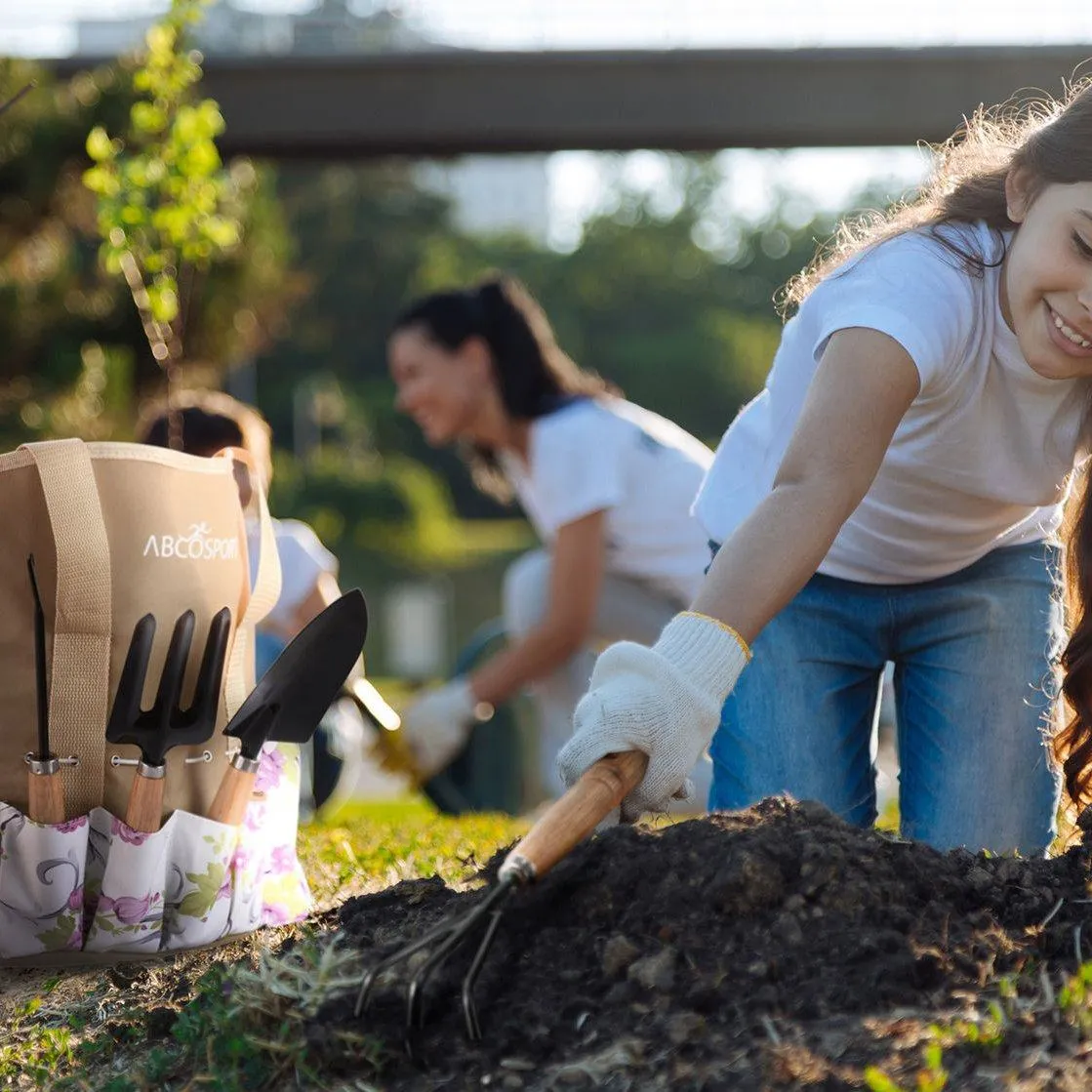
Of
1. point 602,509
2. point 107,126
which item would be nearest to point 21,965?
point 602,509

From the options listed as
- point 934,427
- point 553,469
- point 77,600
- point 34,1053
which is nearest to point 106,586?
point 77,600

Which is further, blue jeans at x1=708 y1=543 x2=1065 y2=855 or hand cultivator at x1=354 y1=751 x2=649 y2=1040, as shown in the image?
blue jeans at x1=708 y1=543 x2=1065 y2=855

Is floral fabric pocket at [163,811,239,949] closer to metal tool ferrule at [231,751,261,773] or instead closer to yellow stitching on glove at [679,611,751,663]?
A: metal tool ferrule at [231,751,261,773]

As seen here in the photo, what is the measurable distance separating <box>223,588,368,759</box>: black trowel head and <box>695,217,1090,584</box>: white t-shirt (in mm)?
701

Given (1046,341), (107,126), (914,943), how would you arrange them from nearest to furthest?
(914,943), (1046,341), (107,126)

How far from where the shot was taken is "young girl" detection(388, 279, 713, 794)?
4.92 metres

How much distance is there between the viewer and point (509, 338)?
5.05 m

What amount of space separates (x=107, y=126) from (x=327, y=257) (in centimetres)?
2918

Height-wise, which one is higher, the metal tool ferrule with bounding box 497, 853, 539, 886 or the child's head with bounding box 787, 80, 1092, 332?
the child's head with bounding box 787, 80, 1092, 332

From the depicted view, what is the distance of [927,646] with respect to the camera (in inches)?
121

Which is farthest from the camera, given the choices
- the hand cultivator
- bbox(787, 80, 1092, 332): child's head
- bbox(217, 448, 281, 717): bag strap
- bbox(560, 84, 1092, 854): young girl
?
bbox(217, 448, 281, 717): bag strap

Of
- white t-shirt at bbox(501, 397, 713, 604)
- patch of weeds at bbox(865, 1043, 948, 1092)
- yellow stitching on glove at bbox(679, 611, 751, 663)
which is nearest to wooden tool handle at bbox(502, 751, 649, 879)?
yellow stitching on glove at bbox(679, 611, 751, 663)

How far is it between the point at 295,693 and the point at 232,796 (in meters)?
0.20

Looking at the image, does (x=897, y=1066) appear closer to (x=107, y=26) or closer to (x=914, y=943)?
(x=914, y=943)
